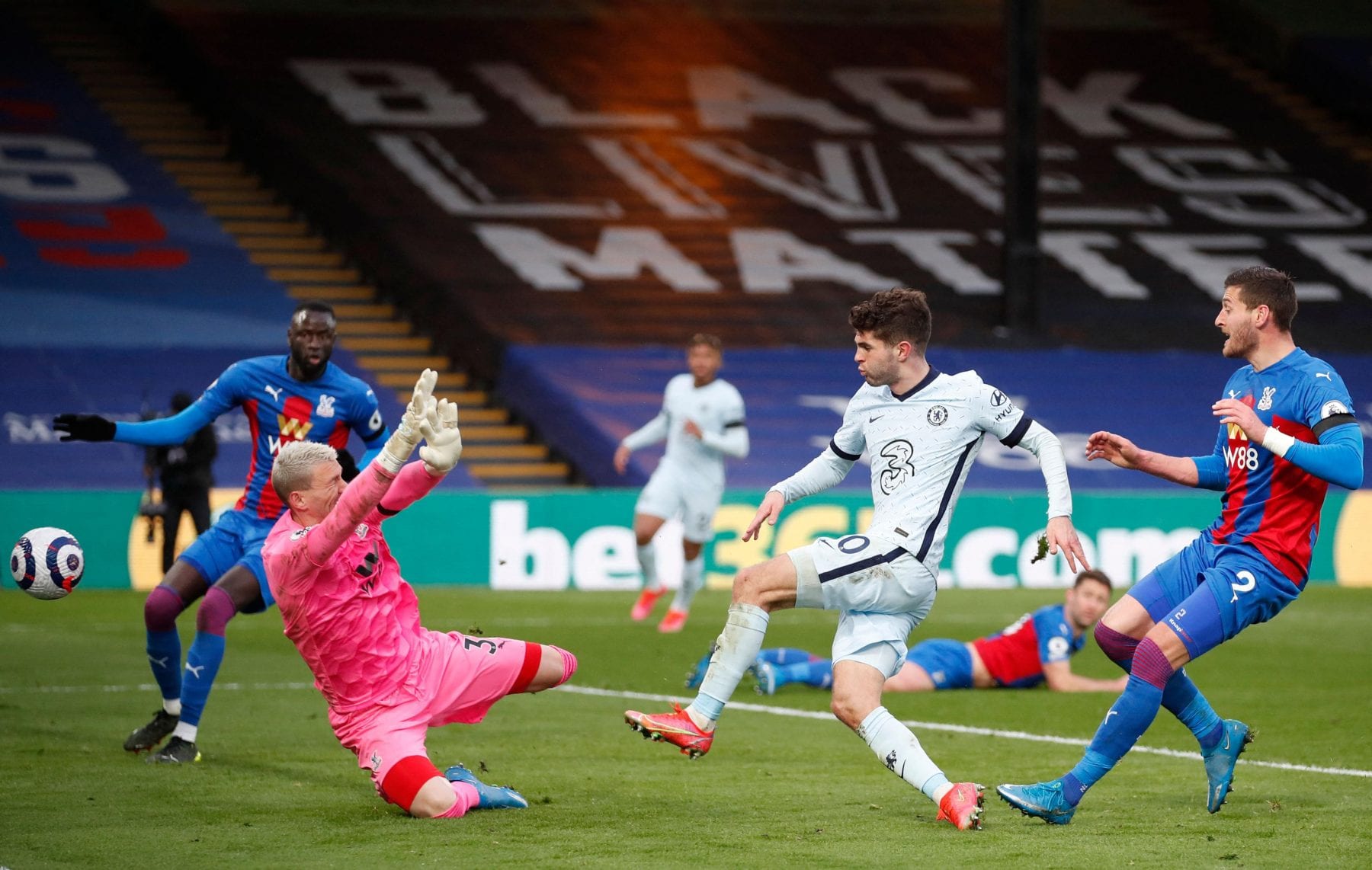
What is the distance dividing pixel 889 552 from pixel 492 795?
5.78 feet

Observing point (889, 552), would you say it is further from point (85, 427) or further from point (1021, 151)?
point (1021, 151)

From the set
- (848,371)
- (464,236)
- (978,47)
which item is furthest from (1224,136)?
(464,236)

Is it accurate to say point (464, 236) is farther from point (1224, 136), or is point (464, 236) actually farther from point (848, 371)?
point (1224, 136)

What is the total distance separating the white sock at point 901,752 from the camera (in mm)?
6293

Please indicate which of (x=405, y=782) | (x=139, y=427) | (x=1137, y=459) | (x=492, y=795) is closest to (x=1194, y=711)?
(x=1137, y=459)

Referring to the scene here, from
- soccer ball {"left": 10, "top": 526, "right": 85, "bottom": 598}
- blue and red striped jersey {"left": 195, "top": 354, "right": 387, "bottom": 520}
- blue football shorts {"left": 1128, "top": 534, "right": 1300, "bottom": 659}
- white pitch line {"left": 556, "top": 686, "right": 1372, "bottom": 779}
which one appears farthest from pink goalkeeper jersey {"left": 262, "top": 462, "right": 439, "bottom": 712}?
white pitch line {"left": 556, "top": 686, "right": 1372, "bottom": 779}

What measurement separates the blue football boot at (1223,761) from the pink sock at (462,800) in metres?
2.72

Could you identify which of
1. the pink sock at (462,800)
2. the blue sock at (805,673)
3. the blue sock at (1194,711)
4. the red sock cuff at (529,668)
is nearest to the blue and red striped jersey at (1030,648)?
the blue sock at (805,673)

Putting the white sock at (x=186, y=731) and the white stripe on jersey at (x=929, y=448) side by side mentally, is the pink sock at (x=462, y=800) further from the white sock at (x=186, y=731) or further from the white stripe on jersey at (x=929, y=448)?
the white sock at (x=186, y=731)

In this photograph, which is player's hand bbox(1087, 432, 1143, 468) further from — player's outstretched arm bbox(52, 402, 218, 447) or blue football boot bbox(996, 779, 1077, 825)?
player's outstretched arm bbox(52, 402, 218, 447)

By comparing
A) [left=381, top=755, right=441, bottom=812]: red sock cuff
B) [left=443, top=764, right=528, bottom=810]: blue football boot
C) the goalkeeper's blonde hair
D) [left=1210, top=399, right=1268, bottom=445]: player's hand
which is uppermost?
[left=1210, top=399, right=1268, bottom=445]: player's hand

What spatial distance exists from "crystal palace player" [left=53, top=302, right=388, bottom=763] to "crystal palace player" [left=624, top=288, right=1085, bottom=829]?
2.76 metres

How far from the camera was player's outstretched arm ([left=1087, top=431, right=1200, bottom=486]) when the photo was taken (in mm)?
6375

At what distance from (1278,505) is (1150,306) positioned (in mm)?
21008
